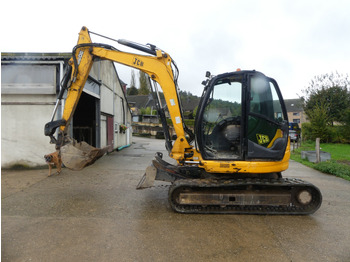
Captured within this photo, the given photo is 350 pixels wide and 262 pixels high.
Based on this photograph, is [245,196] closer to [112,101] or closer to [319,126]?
[112,101]

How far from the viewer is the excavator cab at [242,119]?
14.0 feet

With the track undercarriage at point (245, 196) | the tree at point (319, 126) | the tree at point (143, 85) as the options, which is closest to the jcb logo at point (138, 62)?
the track undercarriage at point (245, 196)

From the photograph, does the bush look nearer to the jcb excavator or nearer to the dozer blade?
the jcb excavator

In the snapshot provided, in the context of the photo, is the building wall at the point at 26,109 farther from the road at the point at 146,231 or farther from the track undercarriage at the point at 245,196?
the track undercarriage at the point at 245,196

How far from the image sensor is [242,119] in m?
4.30

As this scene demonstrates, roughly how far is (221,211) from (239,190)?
50cm

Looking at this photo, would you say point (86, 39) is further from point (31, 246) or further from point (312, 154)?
point (312, 154)

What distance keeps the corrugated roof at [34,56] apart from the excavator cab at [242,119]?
5.72 m

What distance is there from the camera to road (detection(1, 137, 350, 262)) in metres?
2.92

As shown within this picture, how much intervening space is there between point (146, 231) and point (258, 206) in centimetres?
211

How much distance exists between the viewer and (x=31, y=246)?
9.96 ft

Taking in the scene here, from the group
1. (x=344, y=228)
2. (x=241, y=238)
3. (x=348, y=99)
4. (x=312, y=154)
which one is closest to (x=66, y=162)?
(x=241, y=238)

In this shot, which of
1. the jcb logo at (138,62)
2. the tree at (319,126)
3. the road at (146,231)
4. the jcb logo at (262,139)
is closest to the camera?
the road at (146,231)

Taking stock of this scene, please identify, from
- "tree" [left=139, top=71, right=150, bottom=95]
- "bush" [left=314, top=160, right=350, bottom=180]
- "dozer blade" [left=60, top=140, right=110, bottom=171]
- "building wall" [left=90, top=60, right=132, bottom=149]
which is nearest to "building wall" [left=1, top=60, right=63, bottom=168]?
"building wall" [left=90, top=60, right=132, bottom=149]
